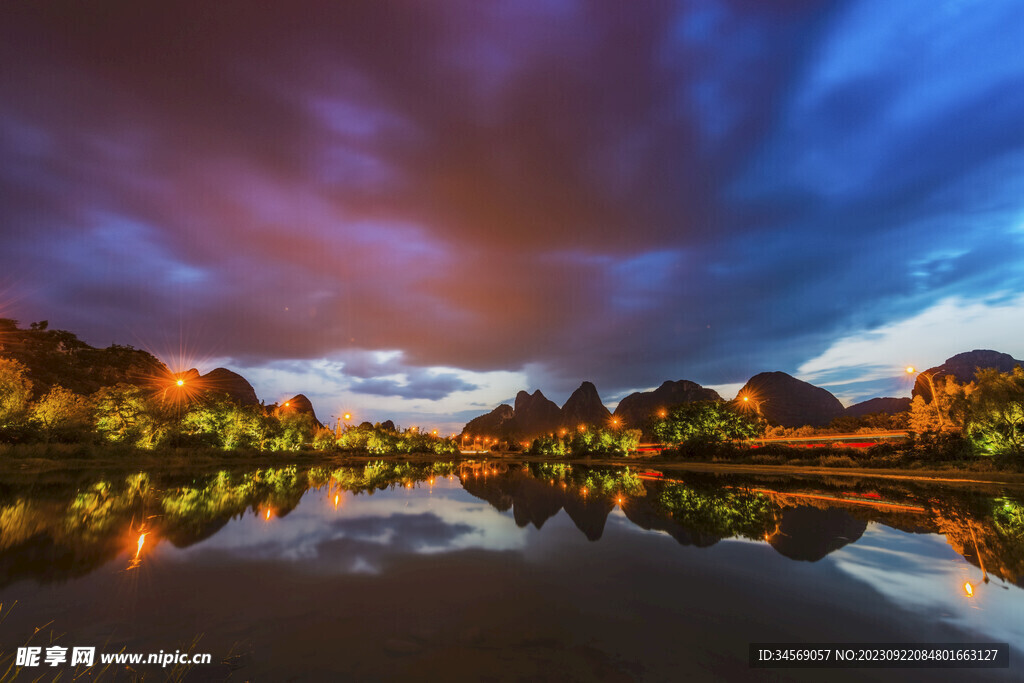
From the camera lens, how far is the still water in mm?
6836

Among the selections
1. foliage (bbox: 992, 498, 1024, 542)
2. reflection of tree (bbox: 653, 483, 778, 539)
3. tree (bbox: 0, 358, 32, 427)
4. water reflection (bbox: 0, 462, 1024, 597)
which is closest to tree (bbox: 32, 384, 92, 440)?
tree (bbox: 0, 358, 32, 427)

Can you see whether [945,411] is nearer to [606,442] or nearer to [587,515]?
[606,442]

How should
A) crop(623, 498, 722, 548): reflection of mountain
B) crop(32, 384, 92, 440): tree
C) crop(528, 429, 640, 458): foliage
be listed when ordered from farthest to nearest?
crop(528, 429, 640, 458): foliage
crop(32, 384, 92, 440): tree
crop(623, 498, 722, 548): reflection of mountain

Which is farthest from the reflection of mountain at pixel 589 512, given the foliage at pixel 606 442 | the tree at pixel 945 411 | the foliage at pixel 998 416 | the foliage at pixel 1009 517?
the foliage at pixel 606 442

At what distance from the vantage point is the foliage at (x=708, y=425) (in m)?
67.3

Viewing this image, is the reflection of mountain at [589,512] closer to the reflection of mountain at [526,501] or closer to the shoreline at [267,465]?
the reflection of mountain at [526,501]

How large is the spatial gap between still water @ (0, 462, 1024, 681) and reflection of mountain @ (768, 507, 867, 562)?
0.47 feet

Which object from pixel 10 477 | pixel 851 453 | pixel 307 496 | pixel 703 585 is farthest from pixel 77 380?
pixel 851 453

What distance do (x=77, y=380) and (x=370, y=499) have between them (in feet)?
569

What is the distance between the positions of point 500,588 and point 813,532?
13.9m

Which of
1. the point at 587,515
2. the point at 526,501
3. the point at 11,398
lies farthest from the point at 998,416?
the point at 11,398

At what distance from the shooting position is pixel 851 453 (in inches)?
1848

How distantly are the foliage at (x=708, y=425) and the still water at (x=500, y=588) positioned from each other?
47.8m

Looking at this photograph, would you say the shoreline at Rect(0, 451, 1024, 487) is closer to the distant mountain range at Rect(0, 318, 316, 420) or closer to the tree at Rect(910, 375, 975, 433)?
the tree at Rect(910, 375, 975, 433)
